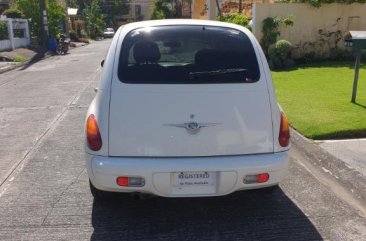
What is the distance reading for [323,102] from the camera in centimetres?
798

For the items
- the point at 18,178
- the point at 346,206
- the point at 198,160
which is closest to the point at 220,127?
the point at 198,160

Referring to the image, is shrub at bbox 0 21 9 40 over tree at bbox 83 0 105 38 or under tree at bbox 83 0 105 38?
over

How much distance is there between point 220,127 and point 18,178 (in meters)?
2.70

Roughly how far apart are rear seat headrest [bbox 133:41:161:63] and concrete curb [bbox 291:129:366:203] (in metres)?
2.49

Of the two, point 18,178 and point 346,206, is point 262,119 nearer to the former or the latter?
point 346,206

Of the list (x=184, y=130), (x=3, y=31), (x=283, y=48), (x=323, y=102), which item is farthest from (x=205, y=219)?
(x=3, y=31)

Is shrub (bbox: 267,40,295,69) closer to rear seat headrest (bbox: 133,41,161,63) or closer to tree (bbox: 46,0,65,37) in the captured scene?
rear seat headrest (bbox: 133,41,161,63)

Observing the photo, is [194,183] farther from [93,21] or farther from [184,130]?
[93,21]

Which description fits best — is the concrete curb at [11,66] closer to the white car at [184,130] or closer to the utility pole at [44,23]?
the utility pole at [44,23]

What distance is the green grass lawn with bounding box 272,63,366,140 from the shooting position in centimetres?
642

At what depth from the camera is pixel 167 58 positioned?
4.31m

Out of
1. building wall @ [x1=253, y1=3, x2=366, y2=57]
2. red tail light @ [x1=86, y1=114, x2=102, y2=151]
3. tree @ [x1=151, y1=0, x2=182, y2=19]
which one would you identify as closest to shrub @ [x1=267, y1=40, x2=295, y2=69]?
building wall @ [x1=253, y1=3, x2=366, y2=57]

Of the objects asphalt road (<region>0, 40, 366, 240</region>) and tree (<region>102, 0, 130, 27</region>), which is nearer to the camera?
asphalt road (<region>0, 40, 366, 240</region>)

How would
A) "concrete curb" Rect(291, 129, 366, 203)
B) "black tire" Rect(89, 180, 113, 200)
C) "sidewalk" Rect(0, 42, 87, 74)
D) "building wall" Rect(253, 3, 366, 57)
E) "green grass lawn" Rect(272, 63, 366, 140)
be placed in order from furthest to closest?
1. "sidewalk" Rect(0, 42, 87, 74)
2. "building wall" Rect(253, 3, 366, 57)
3. "green grass lawn" Rect(272, 63, 366, 140)
4. "concrete curb" Rect(291, 129, 366, 203)
5. "black tire" Rect(89, 180, 113, 200)
